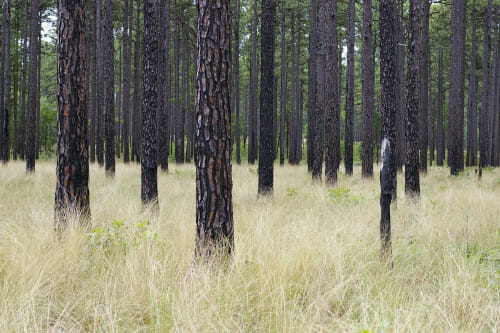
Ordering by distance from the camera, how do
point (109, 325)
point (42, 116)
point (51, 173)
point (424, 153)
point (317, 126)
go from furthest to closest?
point (42, 116) < point (424, 153) < point (51, 173) < point (317, 126) < point (109, 325)

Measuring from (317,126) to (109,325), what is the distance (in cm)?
992

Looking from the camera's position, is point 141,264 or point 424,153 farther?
point 424,153

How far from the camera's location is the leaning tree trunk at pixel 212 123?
3305mm

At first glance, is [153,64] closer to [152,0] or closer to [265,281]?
[152,0]

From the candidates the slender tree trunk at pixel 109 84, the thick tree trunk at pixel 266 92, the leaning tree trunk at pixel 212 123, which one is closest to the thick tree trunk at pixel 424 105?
the thick tree trunk at pixel 266 92

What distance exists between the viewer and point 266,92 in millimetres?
7855

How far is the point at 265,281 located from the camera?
2.87 metres

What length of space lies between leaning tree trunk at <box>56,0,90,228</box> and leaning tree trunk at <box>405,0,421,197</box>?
6.46 m

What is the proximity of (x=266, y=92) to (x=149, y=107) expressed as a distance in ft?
9.29

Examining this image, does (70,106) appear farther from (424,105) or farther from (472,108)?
(472,108)

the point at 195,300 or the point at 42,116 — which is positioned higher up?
the point at 42,116

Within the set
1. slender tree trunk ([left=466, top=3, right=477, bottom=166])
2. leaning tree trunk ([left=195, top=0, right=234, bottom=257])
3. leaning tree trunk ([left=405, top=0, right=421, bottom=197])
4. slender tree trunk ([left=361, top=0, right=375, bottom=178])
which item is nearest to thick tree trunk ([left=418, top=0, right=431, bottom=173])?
slender tree trunk ([left=361, top=0, right=375, bottom=178])

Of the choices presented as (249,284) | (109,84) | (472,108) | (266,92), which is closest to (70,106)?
(249,284)

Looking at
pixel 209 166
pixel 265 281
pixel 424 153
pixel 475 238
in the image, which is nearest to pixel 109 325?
pixel 265 281
